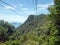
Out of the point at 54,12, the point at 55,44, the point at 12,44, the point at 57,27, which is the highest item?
the point at 54,12

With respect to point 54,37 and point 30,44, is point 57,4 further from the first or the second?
point 30,44

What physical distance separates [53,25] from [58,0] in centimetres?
235

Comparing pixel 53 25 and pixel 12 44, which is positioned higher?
pixel 53 25

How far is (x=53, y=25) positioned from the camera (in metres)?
20.7

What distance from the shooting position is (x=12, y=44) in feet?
143

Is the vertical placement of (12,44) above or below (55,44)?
below

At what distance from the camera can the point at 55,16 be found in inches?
802

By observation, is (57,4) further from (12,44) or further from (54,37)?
(12,44)

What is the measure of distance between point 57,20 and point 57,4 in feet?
4.77

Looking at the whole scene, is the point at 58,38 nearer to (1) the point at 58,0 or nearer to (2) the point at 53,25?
(2) the point at 53,25

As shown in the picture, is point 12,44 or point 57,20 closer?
point 57,20

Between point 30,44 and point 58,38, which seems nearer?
point 58,38

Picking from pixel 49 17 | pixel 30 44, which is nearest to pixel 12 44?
pixel 30 44

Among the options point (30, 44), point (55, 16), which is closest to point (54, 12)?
point (55, 16)
